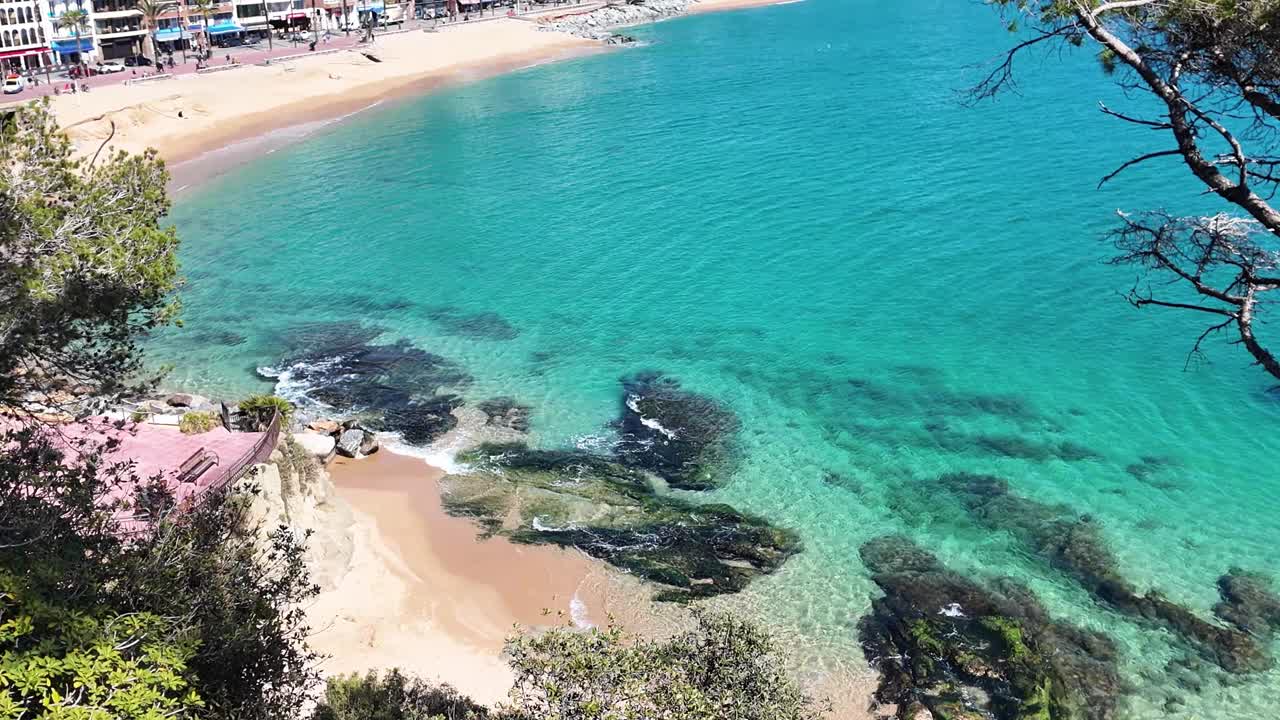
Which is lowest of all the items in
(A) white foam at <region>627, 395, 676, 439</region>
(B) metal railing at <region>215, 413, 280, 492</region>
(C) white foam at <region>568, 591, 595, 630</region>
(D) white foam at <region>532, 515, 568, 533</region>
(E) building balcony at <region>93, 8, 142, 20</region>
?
(C) white foam at <region>568, 591, 595, 630</region>

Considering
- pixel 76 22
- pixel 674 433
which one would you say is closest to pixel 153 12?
pixel 76 22

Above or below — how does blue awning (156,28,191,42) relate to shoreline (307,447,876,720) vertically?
above

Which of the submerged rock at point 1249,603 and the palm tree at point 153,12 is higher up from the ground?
the palm tree at point 153,12

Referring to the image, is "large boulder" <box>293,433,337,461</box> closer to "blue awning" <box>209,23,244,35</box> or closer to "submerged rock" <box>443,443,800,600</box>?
"submerged rock" <box>443,443,800,600</box>

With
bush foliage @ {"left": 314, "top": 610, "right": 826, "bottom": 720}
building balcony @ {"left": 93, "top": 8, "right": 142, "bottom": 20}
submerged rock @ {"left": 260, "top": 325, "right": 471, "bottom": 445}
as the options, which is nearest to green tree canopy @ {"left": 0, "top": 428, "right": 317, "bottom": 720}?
bush foliage @ {"left": 314, "top": 610, "right": 826, "bottom": 720}

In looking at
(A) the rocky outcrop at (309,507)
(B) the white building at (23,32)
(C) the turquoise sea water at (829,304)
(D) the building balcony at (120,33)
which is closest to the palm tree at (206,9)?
(D) the building balcony at (120,33)

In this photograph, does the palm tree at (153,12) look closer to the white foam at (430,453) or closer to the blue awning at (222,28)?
the blue awning at (222,28)

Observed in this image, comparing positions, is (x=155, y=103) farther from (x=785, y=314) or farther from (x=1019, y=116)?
(x=1019, y=116)
